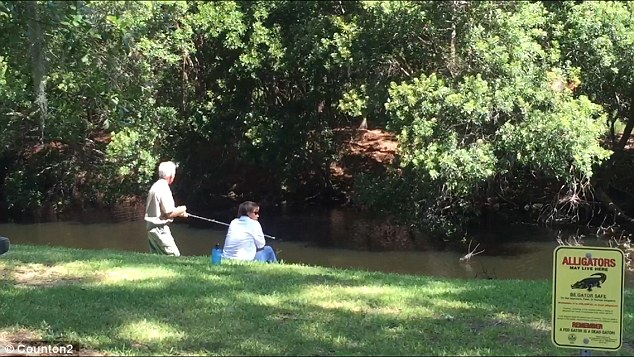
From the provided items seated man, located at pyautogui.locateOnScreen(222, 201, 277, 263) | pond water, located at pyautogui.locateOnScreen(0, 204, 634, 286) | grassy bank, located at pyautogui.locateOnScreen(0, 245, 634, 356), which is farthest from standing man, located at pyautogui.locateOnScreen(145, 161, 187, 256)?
pond water, located at pyautogui.locateOnScreen(0, 204, 634, 286)

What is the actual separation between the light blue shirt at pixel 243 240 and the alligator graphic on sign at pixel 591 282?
6.18 meters

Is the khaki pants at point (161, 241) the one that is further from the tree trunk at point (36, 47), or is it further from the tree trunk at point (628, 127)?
the tree trunk at point (628, 127)

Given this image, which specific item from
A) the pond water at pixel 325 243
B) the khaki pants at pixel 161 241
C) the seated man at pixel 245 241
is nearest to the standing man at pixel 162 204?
the khaki pants at pixel 161 241

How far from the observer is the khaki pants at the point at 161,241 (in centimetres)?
1028

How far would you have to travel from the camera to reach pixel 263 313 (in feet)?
18.7

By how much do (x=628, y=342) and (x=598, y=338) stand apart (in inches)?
50.4

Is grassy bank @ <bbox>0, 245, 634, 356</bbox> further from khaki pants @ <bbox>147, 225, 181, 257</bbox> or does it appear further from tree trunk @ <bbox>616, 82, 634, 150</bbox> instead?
tree trunk @ <bbox>616, 82, 634, 150</bbox>

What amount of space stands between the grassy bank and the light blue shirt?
6.23 feet

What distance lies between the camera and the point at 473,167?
45.0ft

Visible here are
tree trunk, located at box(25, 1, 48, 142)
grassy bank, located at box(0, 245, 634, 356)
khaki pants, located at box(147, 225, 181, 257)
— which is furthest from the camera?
khaki pants, located at box(147, 225, 181, 257)

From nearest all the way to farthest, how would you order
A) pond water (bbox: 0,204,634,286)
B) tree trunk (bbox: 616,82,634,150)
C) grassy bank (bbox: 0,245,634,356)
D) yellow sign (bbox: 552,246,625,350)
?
1. yellow sign (bbox: 552,246,625,350)
2. grassy bank (bbox: 0,245,634,356)
3. pond water (bbox: 0,204,634,286)
4. tree trunk (bbox: 616,82,634,150)

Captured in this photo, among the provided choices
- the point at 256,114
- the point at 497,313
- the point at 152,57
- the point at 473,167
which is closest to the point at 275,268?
the point at 497,313

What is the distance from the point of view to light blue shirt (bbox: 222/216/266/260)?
386 inches

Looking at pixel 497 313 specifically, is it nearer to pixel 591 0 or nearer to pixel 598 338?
pixel 598 338
